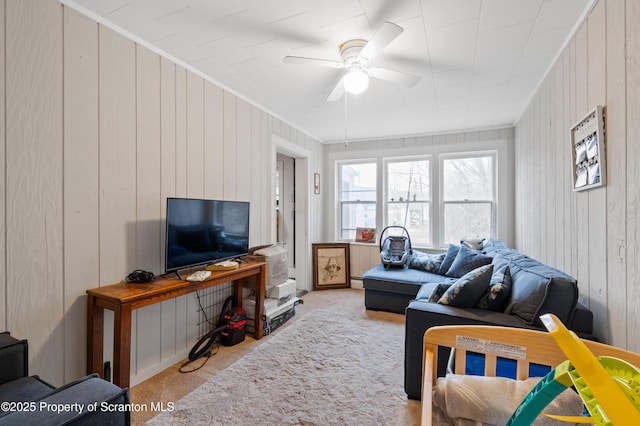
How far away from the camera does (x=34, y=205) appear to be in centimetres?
156

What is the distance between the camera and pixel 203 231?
2.32 meters

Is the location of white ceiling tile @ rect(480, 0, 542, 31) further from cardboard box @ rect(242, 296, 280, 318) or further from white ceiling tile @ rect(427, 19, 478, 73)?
cardboard box @ rect(242, 296, 280, 318)

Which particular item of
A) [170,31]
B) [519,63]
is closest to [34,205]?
[170,31]

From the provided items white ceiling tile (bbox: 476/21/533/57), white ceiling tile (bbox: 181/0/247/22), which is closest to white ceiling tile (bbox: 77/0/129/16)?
white ceiling tile (bbox: 181/0/247/22)

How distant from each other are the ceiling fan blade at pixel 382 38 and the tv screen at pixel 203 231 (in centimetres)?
167

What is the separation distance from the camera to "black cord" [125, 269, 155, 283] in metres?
1.94

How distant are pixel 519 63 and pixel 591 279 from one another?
Result: 1.78 m

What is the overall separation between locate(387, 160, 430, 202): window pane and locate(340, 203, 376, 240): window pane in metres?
0.42

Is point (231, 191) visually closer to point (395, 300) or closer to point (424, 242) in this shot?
point (395, 300)

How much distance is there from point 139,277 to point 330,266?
3074mm

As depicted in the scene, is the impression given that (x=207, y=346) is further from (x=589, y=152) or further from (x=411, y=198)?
(x=411, y=198)

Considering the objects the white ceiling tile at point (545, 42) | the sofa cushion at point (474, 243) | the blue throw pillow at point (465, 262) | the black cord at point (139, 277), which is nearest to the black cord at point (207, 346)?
the black cord at point (139, 277)

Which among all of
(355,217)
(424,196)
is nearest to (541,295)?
(424,196)

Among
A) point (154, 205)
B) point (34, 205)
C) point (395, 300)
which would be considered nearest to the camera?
point (34, 205)
